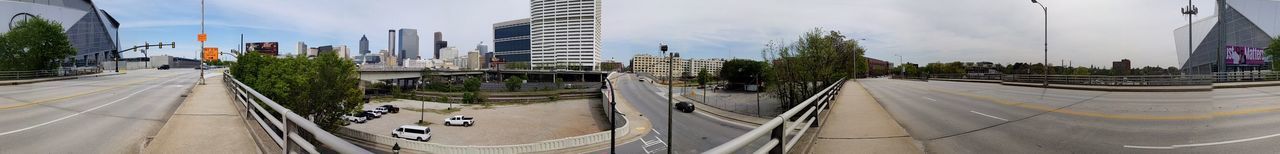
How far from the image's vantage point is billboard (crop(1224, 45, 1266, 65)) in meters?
13.9

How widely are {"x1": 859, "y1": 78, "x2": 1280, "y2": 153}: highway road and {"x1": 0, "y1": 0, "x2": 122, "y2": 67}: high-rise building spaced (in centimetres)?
9808

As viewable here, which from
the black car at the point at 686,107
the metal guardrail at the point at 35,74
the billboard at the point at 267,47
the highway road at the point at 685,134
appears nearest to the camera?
the highway road at the point at 685,134

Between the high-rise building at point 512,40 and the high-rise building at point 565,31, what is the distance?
10.9m

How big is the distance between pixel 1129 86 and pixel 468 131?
3597 centimetres

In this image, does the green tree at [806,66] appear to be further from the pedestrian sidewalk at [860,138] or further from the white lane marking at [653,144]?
the pedestrian sidewalk at [860,138]

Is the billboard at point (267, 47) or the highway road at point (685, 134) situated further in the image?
the billboard at point (267, 47)

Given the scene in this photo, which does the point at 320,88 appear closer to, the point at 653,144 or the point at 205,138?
the point at 653,144

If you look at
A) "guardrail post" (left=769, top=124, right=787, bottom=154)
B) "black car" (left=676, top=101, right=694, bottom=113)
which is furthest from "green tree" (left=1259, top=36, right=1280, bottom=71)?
"guardrail post" (left=769, top=124, right=787, bottom=154)

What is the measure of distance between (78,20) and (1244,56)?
431 feet

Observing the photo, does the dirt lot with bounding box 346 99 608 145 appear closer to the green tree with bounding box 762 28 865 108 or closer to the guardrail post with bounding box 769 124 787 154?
the green tree with bounding box 762 28 865 108

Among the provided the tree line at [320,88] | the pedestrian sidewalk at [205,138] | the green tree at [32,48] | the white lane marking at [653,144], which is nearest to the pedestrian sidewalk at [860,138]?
the pedestrian sidewalk at [205,138]

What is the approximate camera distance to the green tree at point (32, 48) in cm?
3028

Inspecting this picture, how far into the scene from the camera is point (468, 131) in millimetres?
36938

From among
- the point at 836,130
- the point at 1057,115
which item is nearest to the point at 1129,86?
the point at 1057,115
